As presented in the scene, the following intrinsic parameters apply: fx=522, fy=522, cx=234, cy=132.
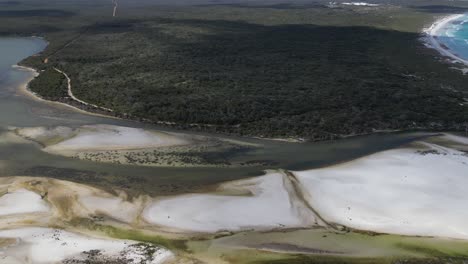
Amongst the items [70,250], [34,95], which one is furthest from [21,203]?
[34,95]

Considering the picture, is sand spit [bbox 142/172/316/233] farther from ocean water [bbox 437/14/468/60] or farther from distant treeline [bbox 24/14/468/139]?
ocean water [bbox 437/14/468/60]

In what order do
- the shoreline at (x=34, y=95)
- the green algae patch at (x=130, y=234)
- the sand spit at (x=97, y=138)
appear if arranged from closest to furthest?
the green algae patch at (x=130, y=234)
the sand spit at (x=97, y=138)
the shoreline at (x=34, y=95)

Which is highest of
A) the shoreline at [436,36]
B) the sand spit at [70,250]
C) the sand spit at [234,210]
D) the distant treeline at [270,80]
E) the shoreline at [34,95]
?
the shoreline at [436,36]

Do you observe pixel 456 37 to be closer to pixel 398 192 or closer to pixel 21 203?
pixel 398 192

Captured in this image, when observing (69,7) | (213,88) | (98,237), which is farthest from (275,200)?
(69,7)

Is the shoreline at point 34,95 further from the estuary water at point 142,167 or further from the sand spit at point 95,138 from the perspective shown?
the sand spit at point 95,138

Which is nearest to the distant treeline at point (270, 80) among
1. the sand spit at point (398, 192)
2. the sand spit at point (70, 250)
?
the sand spit at point (398, 192)
